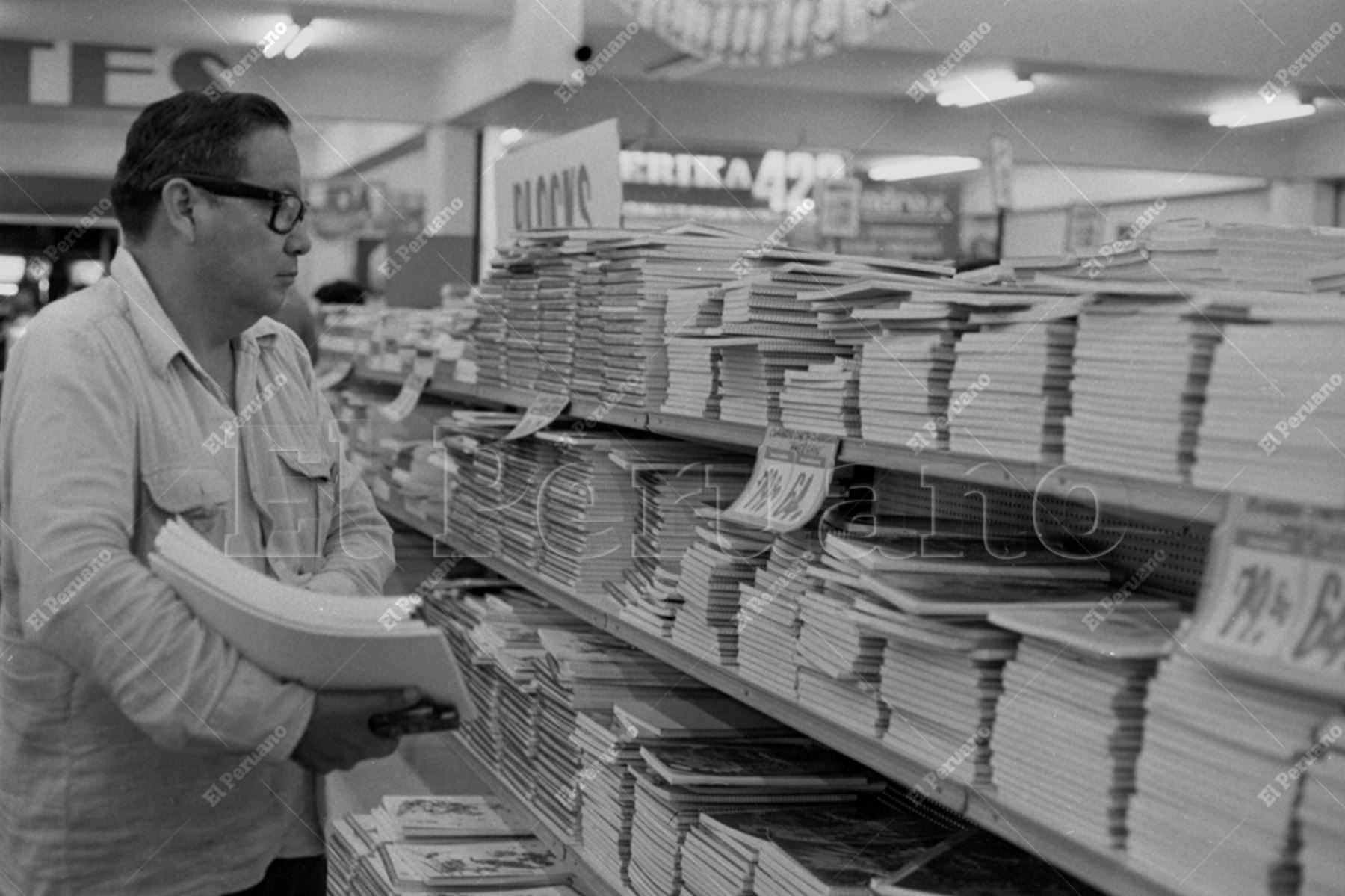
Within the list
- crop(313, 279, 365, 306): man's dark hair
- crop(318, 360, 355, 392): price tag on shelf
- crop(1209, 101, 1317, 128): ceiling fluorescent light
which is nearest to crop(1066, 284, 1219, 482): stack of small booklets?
crop(318, 360, 355, 392): price tag on shelf

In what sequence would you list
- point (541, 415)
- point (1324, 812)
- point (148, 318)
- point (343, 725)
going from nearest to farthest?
1. point (1324, 812)
2. point (343, 725)
3. point (148, 318)
4. point (541, 415)

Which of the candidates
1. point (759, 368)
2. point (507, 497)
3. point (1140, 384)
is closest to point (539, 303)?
point (507, 497)

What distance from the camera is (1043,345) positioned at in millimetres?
1889

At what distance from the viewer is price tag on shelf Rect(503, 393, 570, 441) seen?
→ 3.67 meters

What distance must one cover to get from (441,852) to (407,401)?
1.76 metres

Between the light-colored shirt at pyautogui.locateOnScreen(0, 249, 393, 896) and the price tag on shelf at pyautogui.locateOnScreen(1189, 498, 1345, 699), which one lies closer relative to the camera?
the price tag on shelf at pyautogui.locateOnScreen(1189, 498, 1345, 699)

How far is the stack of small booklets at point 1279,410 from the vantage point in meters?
1.46

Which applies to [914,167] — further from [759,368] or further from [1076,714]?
[1076,714]

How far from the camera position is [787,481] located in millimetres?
2514

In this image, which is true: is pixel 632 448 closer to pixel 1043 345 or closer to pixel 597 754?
pixel 597 754

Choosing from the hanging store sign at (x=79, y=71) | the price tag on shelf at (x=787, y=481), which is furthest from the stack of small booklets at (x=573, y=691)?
the hanging store sign at (x=79, y=71)

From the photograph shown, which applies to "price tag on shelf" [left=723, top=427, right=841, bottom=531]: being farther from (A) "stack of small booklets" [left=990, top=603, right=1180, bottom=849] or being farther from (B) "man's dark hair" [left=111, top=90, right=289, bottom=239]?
(B) "man's dark hair" [left=111, top=90, right=289, bottom=239]

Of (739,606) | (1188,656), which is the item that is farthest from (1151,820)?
(739,606)

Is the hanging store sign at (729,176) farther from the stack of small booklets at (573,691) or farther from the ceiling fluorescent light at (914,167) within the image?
the stack of small booklets at (573,691)
